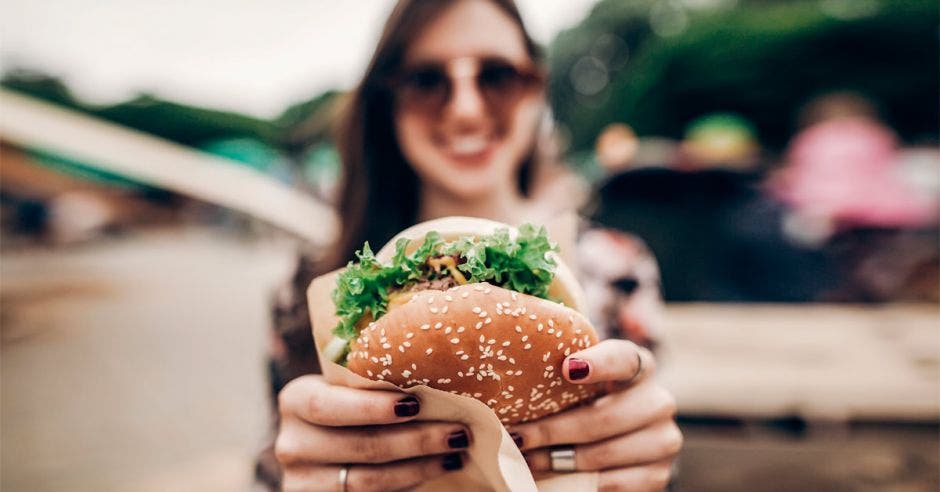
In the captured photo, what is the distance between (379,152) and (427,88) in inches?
13.4

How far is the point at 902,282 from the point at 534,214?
7.20 m

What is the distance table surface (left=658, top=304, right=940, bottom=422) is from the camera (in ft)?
11.9

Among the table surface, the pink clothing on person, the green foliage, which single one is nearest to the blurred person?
the pink clothing on person

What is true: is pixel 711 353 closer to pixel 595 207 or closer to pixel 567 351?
pixel 595 207

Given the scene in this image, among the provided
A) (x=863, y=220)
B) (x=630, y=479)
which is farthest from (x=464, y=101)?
(x=863, y=220)

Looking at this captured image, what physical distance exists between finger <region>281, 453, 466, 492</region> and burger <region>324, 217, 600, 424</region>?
0.17 meters

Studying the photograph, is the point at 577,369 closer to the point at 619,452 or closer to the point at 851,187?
the point at 619,452

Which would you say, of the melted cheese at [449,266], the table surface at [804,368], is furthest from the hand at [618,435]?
the table surface at [804,368]

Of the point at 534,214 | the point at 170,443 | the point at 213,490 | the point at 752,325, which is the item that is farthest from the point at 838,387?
the point at 170,443

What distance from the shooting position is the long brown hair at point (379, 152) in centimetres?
197

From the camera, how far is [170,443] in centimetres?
512

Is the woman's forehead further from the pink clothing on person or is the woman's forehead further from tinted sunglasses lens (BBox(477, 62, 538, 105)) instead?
the pink clothing on person

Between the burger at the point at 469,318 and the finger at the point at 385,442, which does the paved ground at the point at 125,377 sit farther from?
the burger at the point at 469,318

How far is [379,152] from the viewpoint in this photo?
7.07ft
